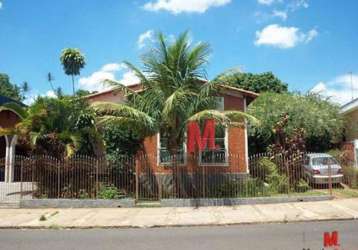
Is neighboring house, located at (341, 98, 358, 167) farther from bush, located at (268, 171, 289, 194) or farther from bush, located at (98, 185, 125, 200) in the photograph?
bush, located at (98, 185, 125, 200)

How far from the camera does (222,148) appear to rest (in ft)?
65.9

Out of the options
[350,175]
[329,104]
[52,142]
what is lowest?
[350,175]

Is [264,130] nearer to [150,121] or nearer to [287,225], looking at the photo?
[150,121]

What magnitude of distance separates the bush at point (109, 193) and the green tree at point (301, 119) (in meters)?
10.2

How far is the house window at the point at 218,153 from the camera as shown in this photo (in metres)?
19.8

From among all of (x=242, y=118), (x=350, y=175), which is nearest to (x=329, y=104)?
(x=350, y=175)

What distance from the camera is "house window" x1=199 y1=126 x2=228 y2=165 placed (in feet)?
64.8

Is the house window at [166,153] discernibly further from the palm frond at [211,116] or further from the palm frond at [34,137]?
the palm frond at [34,137]

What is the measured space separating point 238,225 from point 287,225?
4.32ft

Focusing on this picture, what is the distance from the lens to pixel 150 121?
1597 centimetres

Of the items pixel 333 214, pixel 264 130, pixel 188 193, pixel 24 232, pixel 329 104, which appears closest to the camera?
pixel 24 232

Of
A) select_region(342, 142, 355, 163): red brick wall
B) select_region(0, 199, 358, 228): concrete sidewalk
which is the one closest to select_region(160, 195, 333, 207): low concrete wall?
select_region(0, 199, 358, 228): concrete sidewalk

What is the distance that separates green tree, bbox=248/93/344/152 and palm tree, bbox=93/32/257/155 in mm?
8191

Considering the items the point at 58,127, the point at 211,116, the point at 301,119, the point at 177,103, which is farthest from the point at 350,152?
the point at 58,127
